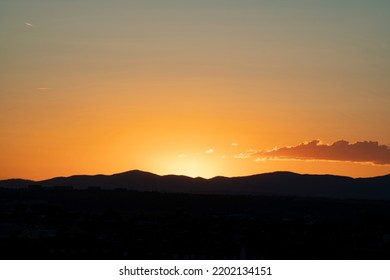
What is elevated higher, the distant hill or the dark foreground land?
the distant hill

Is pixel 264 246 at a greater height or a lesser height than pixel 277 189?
lesser

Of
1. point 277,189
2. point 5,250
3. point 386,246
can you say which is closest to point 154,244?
point 5,250

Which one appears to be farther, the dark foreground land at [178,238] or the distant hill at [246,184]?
the distant hill at [246,184]

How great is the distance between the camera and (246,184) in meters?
181

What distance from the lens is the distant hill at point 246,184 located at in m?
166

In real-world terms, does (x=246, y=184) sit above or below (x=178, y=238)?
above

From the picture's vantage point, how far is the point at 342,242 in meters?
43.6

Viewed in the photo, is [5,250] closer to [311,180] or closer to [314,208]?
[314,208]

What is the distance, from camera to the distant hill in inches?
6555

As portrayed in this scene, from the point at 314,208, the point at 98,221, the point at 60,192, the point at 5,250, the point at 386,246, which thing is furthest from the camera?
the point at 60,192

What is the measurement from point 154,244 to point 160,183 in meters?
137

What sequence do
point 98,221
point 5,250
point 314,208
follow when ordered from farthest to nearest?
1. point 314,208
2. point 98,221
3. point 5,250

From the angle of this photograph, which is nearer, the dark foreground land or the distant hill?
the dark foreground land

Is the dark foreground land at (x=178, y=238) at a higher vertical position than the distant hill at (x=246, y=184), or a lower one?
lower
